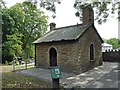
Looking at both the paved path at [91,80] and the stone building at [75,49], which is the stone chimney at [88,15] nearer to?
the stone building at [75,49]

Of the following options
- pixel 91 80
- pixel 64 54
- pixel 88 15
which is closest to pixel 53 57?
pixel 64 54

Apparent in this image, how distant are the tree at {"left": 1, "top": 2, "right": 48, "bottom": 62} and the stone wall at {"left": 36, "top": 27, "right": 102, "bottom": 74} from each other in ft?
44.9

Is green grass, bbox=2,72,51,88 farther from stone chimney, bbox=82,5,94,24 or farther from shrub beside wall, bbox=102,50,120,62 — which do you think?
shrub beside wall, bbox=102,50,120,62

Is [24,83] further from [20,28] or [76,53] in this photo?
[20,28]

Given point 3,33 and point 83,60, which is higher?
point 3,33

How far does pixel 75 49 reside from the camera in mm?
17031

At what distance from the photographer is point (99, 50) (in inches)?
816

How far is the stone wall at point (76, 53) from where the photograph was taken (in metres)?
17.0

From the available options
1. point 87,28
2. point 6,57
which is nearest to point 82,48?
point 87,28

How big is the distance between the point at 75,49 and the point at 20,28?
90.6 ft

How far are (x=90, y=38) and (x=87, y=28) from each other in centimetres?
119

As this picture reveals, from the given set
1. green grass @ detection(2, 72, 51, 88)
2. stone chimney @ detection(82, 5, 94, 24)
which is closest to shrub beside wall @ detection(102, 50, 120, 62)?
stone chimney @ detection(82, 5, 94, 24)

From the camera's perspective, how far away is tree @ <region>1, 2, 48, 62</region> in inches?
1388

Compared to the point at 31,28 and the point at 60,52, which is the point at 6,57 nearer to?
the point at 31,28
